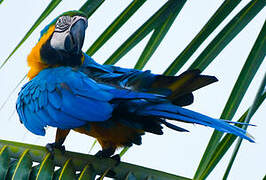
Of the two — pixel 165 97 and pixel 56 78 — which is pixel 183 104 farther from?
pixel 56 78

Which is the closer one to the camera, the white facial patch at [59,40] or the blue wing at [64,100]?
the blue wing at [64,100]

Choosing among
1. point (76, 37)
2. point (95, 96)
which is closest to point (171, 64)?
point (95, 96)

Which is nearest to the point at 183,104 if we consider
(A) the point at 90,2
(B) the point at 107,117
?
(B) the point at 107,117

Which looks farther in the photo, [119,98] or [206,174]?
[119,98]

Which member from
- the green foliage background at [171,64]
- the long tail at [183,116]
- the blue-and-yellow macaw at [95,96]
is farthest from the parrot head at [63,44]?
the long tail at [183,116]

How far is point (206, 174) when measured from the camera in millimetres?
685

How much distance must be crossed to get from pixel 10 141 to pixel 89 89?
0.81ft

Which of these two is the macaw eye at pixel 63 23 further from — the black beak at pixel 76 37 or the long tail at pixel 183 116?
the long tail at pixel 183 116

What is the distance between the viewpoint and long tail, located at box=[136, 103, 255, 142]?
64 cm

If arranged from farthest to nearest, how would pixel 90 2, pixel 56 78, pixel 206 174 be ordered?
1. pixel 56 78
2. pixel 90 2
3. pixel 206 174

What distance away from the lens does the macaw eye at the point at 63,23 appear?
1.09 metres

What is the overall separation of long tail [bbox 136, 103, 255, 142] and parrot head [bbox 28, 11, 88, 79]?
→ 36 centimetres

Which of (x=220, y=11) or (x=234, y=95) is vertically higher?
(x=220, y=11)

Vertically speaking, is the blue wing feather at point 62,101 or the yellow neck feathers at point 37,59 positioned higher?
the yellow neck feathers at point 37,59
